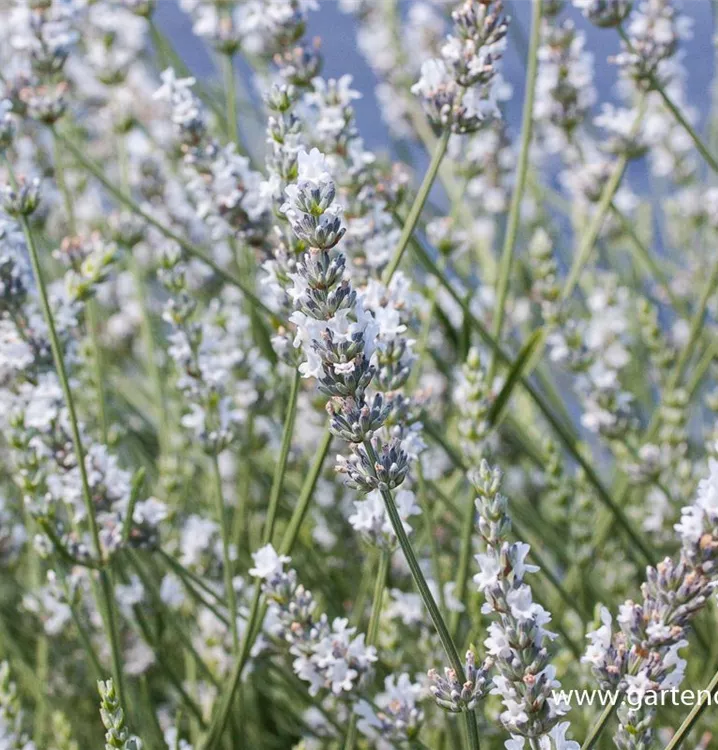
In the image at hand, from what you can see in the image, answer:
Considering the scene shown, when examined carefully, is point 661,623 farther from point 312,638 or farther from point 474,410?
point 474,410

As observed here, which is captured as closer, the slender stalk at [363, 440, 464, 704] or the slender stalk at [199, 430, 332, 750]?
the slender stalk at [363, 440, 464, 704]

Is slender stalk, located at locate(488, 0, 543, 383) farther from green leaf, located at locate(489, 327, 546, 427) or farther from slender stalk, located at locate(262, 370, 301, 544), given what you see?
slender stalk, located at locate(262, 370, 301, 544)

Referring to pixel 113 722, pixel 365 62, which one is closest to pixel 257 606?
pixel 113 722

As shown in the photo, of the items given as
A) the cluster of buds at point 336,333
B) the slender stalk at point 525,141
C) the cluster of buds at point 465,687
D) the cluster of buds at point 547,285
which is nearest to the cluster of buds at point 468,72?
the slender stalk at point 525,141

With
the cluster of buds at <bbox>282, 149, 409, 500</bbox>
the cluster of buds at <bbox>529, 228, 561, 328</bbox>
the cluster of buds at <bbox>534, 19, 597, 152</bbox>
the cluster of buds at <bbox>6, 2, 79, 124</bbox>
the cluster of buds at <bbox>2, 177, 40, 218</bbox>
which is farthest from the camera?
the cluster of buds at <bbox>534, 19, 597, 152</bbox>

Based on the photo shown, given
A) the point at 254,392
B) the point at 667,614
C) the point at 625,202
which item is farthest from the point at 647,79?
the point at 625,202

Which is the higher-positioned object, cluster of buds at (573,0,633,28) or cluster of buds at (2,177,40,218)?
cluster of buds at (573,0,633,28)

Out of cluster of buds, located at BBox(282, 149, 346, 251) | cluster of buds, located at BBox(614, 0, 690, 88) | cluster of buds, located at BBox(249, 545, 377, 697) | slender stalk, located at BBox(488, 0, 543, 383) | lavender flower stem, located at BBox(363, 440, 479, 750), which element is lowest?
lavender flower stem, located at BBox(363, 440, 479, 750)

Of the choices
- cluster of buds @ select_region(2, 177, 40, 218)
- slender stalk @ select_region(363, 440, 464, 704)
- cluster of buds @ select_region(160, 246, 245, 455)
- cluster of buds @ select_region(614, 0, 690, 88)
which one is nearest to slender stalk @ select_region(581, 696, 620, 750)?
slender stalk @ select_region(363, 440, 464, 704)
